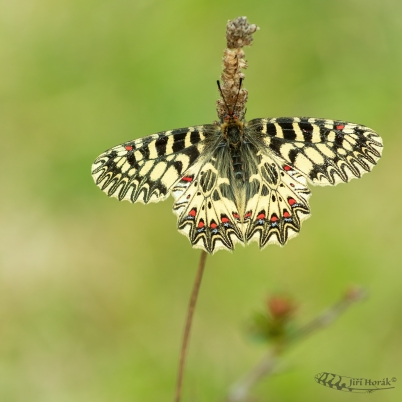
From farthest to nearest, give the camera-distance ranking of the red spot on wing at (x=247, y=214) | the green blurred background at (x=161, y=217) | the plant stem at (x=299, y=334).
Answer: the green blurred background at (x=161, y=217) < the red spot on wing at (x=247, y=214) < the plant stem at (x=299, y=334)

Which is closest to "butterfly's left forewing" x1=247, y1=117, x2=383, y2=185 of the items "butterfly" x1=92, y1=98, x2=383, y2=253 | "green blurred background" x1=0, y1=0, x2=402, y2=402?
"butterfly" x1=92, y1=98, x2=383, y2=253

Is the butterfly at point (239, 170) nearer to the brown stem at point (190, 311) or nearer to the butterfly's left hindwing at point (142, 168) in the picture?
the butterfly's left hindwing at point (142, 168)

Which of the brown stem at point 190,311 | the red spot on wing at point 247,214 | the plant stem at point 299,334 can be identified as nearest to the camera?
the brown stem at point 190,311

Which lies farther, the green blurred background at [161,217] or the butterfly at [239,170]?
the green blurred background at [161,217]

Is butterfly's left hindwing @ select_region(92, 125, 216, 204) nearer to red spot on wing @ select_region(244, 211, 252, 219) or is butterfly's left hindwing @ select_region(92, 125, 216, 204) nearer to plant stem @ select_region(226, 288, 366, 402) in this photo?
red spot on wing @ select_region(244, 211, 252, 219)

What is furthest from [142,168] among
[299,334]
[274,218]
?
[299,334]

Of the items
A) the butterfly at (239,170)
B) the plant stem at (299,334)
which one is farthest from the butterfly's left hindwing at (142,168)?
the plant stem at (299,334)

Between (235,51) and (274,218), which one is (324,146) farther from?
(235,51)
